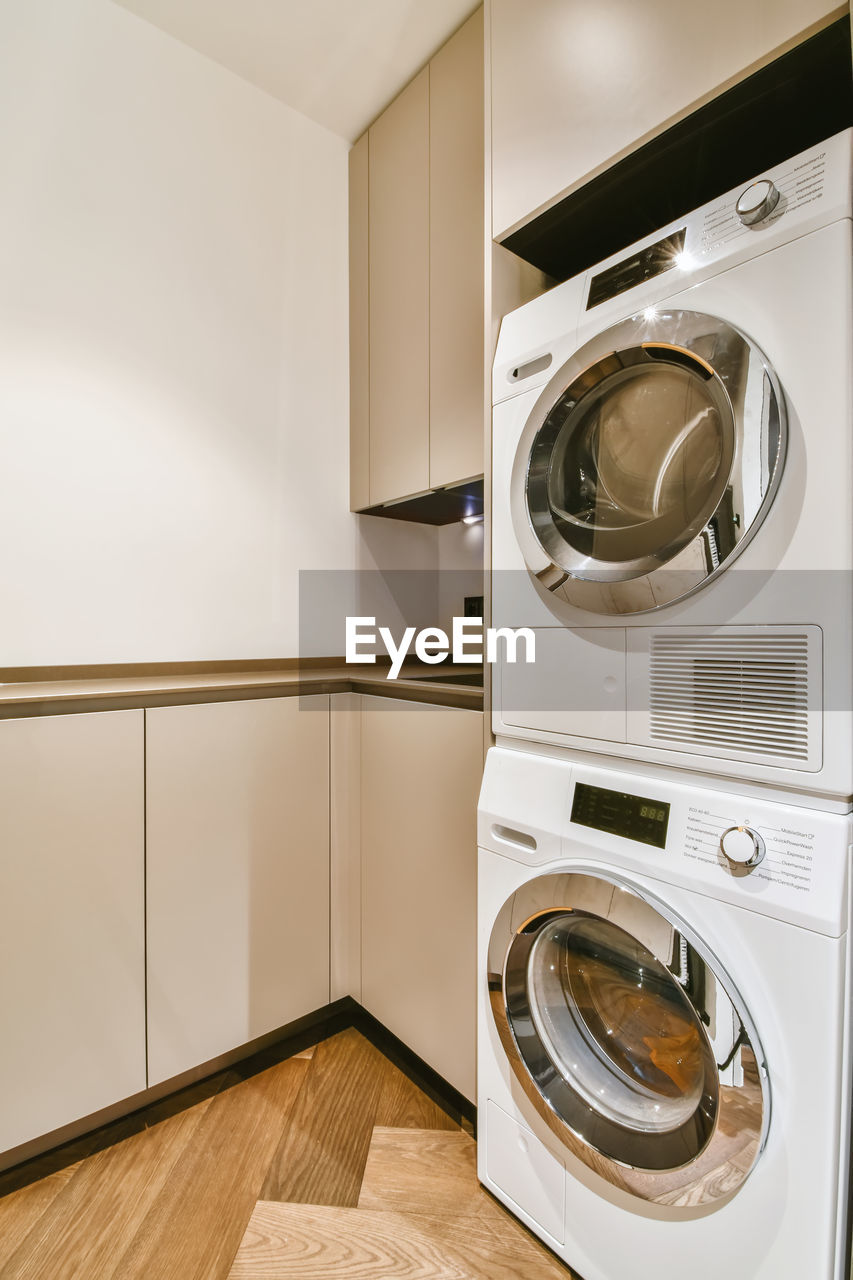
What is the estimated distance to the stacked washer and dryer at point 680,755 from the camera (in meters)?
0.72

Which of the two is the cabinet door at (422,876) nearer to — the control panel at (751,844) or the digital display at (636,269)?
the control panel at (751,844)

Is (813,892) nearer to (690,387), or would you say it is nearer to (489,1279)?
(690,387)

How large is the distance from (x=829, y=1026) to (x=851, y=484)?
0.61 meters

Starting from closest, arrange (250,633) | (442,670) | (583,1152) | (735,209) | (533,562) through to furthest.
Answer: (735,209) → (583,1152) → (533,562) → (250,633) → (442,670)

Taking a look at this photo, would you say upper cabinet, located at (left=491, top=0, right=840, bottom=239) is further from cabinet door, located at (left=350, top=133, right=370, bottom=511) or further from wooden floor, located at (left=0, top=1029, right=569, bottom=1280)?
wooden floor, located at (left=0, top=1029, right=569, bottom=1280)

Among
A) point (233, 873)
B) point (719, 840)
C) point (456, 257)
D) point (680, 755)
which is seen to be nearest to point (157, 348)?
point (456, 257)

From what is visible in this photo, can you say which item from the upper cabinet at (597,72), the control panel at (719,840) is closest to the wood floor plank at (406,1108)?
the control panel at (719,840)

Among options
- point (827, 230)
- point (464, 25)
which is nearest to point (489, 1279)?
point (827, 230)

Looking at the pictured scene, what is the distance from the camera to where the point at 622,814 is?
0.93m

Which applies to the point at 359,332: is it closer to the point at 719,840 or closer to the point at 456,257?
the point at 456,257

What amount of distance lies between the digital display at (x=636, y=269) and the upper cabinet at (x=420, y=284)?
540 millimetres

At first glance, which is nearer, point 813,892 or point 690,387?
point 813,892

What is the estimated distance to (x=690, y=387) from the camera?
851 mm

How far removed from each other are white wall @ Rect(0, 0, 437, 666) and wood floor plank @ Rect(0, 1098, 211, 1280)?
1.04 m
